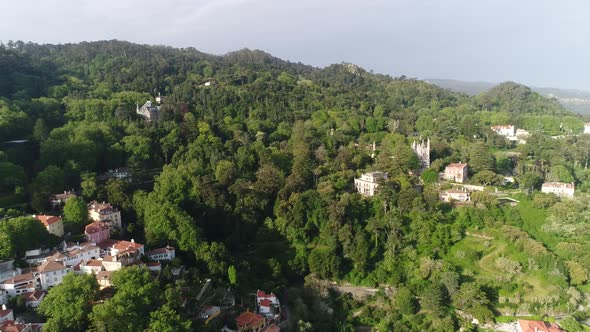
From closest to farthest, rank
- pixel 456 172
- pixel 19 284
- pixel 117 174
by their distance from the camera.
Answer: pixel 19 284 < pixel 117 174 < pixel 456 172

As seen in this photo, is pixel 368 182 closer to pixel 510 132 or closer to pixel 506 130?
pixel 506 130

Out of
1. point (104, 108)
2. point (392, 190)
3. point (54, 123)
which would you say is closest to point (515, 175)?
point (392, 190)

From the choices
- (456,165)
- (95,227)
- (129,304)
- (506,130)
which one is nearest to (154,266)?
(129,304)

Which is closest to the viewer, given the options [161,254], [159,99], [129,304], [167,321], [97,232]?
[129,304]

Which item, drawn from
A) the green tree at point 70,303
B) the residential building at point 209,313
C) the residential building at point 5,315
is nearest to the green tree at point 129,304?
the green tree at point 70,303

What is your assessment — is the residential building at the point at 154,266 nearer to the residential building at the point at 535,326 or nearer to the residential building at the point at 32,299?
the residential building at the point at 32,299

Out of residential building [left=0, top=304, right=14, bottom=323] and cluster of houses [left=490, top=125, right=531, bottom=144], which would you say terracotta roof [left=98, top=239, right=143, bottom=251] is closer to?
residential building [left=0, top=304, right=14, bottom=323]
